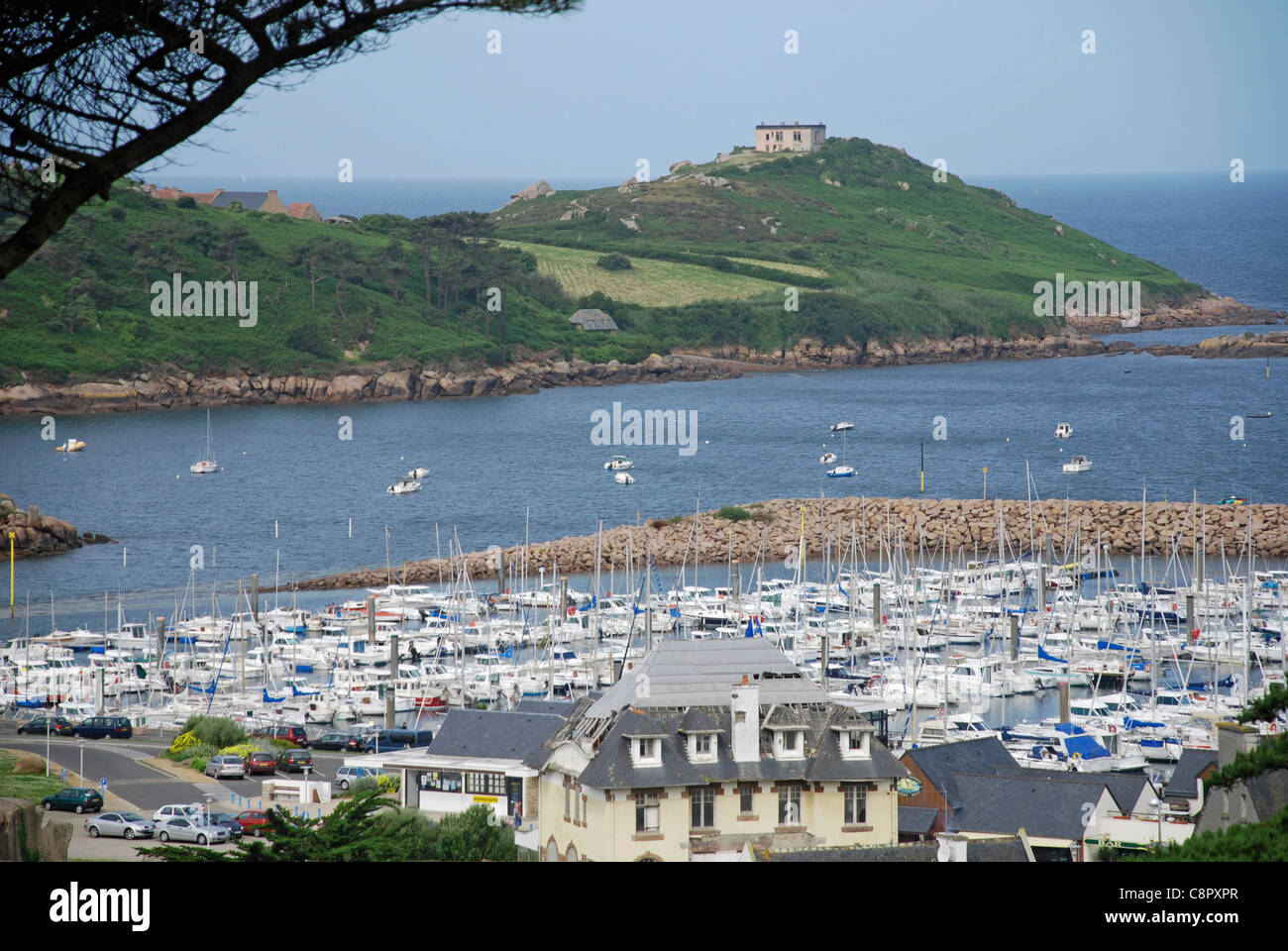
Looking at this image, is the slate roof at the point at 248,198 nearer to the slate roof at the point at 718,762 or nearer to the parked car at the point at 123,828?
the parked car at the point at 123,828

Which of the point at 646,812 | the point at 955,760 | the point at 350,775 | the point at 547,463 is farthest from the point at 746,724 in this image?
the point at 547,463

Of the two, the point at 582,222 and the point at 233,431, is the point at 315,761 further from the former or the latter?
the point at 582,222

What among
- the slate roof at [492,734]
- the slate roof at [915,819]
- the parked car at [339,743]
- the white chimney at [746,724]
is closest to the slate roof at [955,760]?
the slate roof at [915,819]

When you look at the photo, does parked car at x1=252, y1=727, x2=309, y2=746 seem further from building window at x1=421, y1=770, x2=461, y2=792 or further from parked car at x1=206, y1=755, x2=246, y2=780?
building window at x1=421, y1=770, x2=461, y2=792

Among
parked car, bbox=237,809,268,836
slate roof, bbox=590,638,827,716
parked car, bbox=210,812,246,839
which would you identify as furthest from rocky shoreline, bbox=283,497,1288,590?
slate roof, bbox=590,638,827,716

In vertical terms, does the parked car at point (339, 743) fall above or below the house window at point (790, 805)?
below
